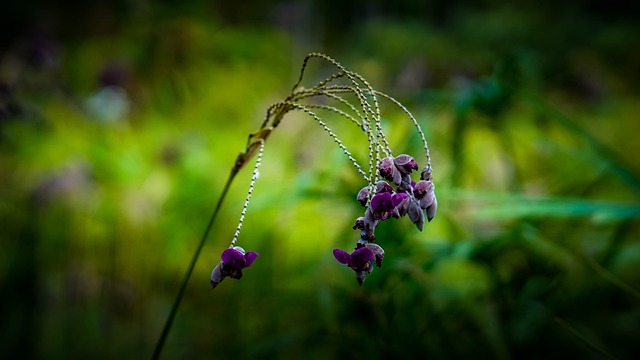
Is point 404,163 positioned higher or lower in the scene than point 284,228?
lower

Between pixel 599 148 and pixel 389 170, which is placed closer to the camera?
pixel 389 170

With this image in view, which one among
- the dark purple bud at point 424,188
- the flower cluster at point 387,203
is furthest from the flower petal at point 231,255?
the dark purple bud at point 424,188

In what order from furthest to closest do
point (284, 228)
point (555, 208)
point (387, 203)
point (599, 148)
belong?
point (284, 228), point (599, 148), point (555, 208), point (387, 203)

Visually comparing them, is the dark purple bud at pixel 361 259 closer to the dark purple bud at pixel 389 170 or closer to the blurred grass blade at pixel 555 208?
the dark purple bud at pixel 389 170

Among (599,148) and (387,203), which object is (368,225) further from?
(599,148)

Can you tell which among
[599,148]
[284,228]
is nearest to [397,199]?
[599,148]

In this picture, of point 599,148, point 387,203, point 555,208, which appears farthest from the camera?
point 599,148

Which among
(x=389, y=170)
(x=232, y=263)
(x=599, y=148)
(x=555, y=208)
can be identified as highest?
(x=599, y=148)
